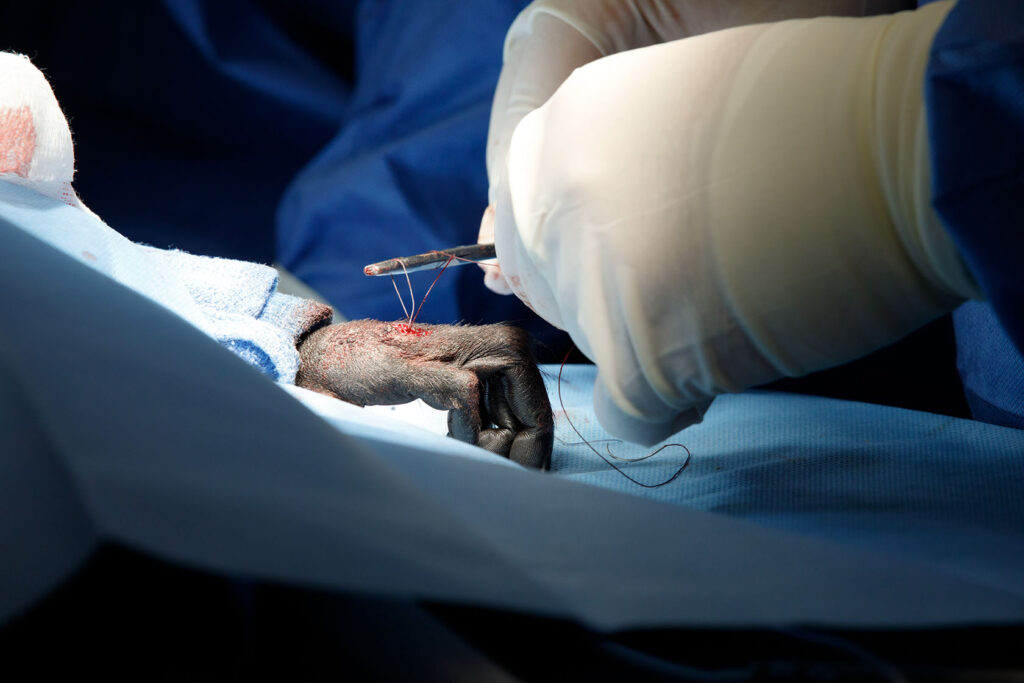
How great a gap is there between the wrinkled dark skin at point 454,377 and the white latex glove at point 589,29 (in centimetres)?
16

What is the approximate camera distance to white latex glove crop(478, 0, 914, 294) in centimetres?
100

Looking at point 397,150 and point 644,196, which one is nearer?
point 644,196

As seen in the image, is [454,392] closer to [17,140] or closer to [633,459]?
[633,459]

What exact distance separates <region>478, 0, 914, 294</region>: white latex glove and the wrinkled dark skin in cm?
16

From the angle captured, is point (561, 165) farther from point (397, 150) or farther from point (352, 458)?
point (397, 150)

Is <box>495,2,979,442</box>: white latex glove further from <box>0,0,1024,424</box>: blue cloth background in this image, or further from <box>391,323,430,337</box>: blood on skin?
<box>0,0,1024,424</box>: blue cloth background

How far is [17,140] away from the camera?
809 mm

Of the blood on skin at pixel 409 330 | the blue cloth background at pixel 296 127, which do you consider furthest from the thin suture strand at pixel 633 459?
the blue cloth background at pixel 296 127

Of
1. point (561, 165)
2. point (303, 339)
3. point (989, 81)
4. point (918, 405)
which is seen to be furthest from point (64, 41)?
point (918, 405)

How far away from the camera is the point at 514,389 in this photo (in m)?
1.00

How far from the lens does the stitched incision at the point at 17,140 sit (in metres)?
0.80

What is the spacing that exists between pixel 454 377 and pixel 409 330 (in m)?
0.17

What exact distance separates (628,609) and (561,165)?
49 centimetres

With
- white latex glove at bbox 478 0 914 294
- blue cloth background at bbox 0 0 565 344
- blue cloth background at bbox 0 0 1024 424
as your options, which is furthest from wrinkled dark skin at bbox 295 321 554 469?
blue cloth background at bbox 0 0 565 344
